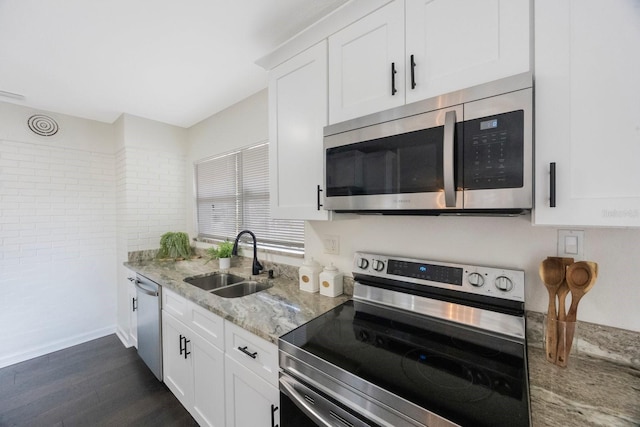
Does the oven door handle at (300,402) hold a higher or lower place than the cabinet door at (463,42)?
lower

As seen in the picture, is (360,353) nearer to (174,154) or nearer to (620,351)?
(620,351)

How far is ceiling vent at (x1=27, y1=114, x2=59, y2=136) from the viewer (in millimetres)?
2619

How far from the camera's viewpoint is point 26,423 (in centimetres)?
184

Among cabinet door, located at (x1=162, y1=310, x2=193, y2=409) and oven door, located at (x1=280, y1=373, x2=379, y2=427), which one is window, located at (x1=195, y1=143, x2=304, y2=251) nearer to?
cabinet door, located at (x1=162, y1=310, x2=193, y2=409)

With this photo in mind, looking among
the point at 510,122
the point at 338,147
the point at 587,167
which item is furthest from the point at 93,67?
the point at 587,167

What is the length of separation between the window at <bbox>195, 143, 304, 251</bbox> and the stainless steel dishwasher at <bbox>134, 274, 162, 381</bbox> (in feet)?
2.87

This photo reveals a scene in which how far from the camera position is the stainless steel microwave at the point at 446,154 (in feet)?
2.73

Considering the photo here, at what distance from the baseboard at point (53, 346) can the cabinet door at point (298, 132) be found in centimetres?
293

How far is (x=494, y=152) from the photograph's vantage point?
86cm

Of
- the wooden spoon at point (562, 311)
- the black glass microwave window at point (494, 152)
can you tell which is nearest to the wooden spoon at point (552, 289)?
the wooden spoon at point (562, 311)

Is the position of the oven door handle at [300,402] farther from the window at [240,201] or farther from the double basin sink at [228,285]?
the window at [240,201]

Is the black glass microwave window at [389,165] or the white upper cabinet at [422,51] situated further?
the black glass microwave window at [389,165]

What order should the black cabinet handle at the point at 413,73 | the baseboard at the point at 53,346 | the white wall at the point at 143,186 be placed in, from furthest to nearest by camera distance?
the white wall at the point at 143,186 → the baseboard at the point at 53,346 → the black cabinet handle at the point at 413,73

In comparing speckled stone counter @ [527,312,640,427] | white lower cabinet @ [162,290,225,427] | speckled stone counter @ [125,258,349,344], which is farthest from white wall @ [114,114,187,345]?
speckled stone counter @ [527,312,640,427]
